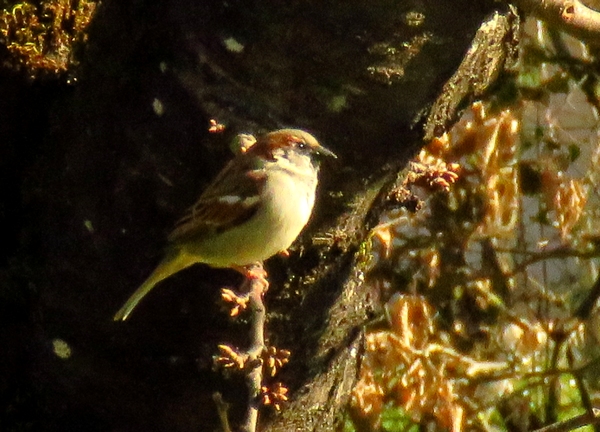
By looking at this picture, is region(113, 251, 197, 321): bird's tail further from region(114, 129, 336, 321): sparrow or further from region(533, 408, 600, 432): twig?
region(533, 408, 600, 432): twig

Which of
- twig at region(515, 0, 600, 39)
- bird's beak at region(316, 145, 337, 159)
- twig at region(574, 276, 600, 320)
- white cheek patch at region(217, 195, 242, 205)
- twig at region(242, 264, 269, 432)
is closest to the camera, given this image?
twig at region(242, 264, 269, 432)

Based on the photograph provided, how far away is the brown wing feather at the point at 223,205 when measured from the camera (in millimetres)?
2391

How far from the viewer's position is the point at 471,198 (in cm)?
427

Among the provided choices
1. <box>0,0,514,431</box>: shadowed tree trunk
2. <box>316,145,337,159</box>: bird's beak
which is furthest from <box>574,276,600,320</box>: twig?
<box>316,145,337,159</box>: bird's beak

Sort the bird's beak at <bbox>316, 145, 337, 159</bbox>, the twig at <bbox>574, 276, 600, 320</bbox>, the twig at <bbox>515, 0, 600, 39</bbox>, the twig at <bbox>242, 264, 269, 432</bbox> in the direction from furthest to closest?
the twig at <bbox>574, 276, 600, 320</bbox> → the bird's beak at <bbox>316, 145, 337, 159</bbox> → the twig at <bbox>515, 0, 600, 39</bbox> → the twig at <bbox>242, 264, 269, 432</bbox>

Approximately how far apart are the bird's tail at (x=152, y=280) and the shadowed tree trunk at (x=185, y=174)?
34 millimetres

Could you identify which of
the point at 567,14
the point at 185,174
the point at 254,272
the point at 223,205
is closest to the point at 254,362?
the point at 254,272

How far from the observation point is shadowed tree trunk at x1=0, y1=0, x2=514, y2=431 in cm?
227

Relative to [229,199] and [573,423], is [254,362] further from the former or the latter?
[573,423]

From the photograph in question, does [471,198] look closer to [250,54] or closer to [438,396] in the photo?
[438,396]

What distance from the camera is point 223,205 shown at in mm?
2592

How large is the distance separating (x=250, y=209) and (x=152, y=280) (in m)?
0.54

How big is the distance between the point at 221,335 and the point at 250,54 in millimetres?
750

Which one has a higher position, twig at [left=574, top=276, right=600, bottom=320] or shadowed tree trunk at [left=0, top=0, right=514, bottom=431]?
shadowed tree trunk at [left=0, top=0, right=514, bottom=431]
